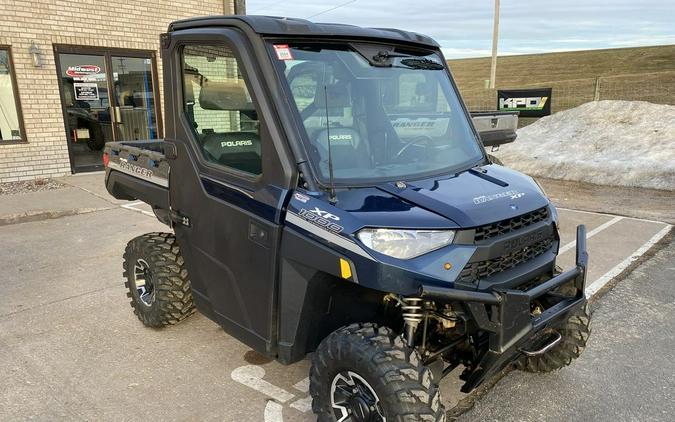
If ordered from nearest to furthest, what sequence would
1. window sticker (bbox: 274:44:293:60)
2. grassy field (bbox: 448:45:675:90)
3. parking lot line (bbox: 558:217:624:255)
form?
1. window sticker (bbox: 274:44:293:60)
2. parking lot line (bbox: 558:217:624:255)
3. grassy field (bbox: 448:45:675:90)

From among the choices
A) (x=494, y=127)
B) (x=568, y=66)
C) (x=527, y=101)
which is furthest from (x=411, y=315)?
(x=568, y=66)

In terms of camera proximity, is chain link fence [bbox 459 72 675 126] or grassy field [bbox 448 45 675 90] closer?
chain link fence [bbox 459 72 675 126]

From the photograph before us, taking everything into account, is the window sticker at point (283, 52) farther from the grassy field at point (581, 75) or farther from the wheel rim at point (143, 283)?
the grassy field at point (581, 75)

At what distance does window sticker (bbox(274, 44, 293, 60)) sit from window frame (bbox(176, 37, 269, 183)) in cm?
20

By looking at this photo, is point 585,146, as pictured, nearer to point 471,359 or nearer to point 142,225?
point 142,225

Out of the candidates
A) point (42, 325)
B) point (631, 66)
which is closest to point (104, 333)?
point (42, 325)

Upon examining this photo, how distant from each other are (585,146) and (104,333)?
12557mm

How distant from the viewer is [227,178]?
3072 millimetres

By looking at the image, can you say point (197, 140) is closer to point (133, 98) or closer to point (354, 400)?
point (354, 400)

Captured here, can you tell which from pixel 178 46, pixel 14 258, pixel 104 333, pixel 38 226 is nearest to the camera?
pixel 178 46

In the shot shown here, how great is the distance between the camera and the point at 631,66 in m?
34.2

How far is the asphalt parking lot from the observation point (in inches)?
124

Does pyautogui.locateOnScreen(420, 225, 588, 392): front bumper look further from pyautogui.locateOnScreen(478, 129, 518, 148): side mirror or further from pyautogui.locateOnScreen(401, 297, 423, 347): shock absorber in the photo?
pyautogui.locateOnScreen(478, 129, 518, 148): side mirror

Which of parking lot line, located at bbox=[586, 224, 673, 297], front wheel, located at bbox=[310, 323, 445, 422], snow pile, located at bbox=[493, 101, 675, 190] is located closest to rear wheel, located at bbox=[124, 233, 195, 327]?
front wheel, located at bbox=[310, 323, 445, 422]
